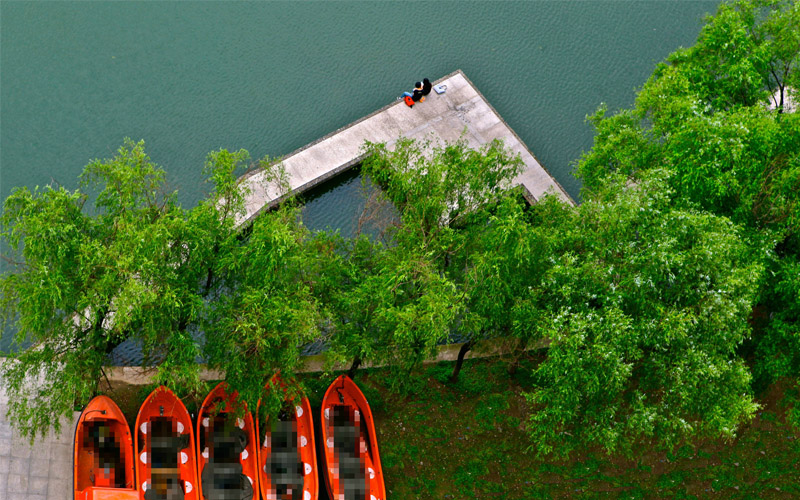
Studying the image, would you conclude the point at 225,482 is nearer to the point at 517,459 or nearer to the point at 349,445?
the point at 349,445

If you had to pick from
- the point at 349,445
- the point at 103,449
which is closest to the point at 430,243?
the point at 349,445

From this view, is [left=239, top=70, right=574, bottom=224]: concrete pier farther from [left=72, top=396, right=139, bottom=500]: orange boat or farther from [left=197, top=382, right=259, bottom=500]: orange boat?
[left=72, top=396, right=139, bottom=500]: orange boat

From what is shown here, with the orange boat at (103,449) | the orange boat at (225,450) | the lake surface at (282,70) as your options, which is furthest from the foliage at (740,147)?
the orange boat at (103,449)

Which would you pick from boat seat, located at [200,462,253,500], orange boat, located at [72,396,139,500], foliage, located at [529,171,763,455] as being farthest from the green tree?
foliage, located at [529,171,763,455]

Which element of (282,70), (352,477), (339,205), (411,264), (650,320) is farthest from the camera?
(282,70)

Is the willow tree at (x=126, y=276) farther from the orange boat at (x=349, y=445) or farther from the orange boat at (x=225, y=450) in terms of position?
the orange boat at (x=349, y=445)

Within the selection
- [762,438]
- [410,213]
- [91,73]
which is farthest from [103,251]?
[762,438]

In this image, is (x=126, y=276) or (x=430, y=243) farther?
→ (x=430, y=243)

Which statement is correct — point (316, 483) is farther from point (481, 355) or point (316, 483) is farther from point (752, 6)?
point (752, 6)
